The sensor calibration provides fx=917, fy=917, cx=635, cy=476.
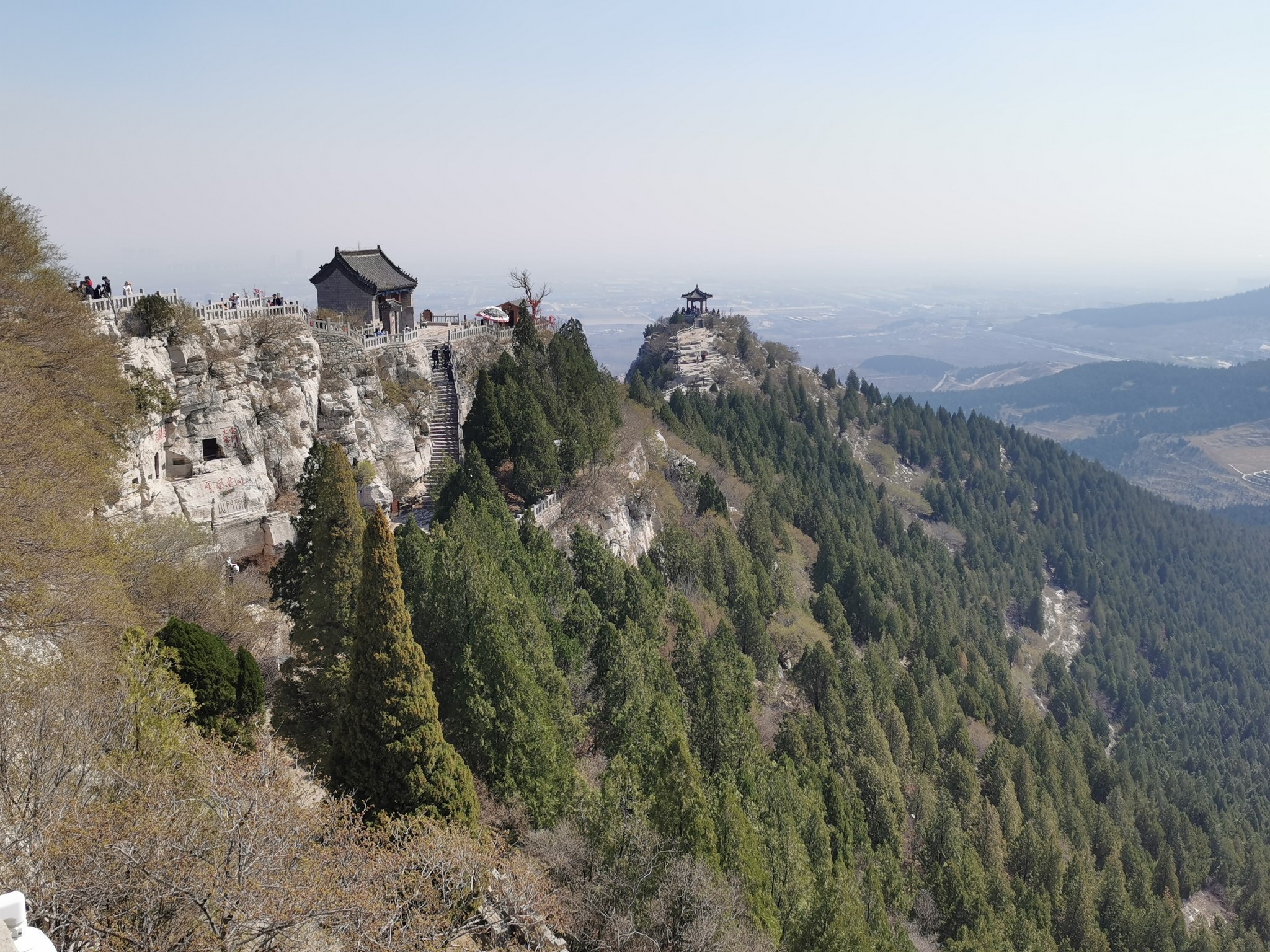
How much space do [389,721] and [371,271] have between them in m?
29.0

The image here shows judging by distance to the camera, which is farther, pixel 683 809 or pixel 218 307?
pixel 218 307

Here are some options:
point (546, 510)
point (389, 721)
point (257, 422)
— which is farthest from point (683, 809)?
point (257, 422)

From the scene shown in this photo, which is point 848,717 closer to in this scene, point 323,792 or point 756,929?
point 756,929

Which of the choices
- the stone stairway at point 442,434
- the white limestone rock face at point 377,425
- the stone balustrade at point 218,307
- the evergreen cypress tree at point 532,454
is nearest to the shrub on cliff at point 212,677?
the stone balustrade at point 218,307

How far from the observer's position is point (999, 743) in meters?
50.2

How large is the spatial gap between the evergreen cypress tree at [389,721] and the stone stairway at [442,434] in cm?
1876

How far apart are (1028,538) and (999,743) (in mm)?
65979

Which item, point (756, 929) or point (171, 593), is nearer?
point (756, 929)

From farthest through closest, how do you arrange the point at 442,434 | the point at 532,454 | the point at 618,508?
the point at 618,508 < the point at 442,434 < the point at 532,454

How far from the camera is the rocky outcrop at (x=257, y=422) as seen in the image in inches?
1159

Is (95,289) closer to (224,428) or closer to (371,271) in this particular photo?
(224,428)

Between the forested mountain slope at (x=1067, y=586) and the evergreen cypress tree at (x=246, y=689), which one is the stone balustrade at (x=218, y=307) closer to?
the evergreen cypress tree at (x=246, y=689)

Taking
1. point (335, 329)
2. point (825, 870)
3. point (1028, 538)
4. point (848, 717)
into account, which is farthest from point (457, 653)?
point (1028, 538)

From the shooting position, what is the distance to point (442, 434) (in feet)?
131
